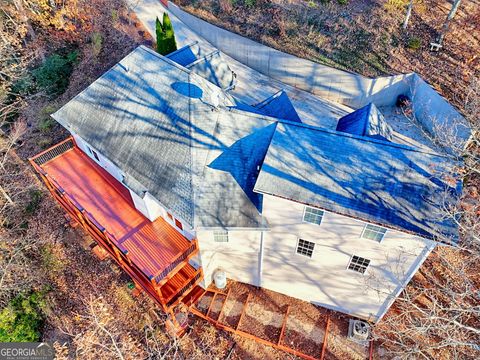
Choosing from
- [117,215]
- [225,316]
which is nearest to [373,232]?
[225,316]

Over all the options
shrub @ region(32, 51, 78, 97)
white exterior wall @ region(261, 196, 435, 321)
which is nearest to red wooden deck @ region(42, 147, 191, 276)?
white exterior wall @ region(261, 196, 435, 321)

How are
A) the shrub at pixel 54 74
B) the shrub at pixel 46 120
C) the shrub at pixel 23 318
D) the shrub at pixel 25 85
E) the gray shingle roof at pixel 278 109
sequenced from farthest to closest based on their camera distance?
the shrub at pixel 54 74 < the shrub at pixel 25 85 < the shrub at pixel 46 120 < the gray shingle roof at pixel 278 109 < the shrub at pixel 23 318

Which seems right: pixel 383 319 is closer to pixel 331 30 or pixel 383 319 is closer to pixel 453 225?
pixel 453 225

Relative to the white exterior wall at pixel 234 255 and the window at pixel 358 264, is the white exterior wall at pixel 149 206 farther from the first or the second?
the window at pixel 358 264

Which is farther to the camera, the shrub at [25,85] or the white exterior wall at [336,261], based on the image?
the shrub at [25,85]

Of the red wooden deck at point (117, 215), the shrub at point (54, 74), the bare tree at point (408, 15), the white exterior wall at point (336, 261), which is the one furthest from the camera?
the shrub at point (54, 74)

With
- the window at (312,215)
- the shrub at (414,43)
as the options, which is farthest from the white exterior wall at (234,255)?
the shrub at (414,43)
